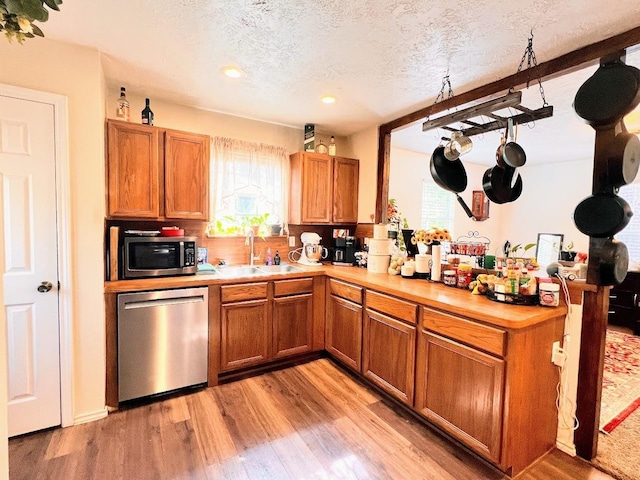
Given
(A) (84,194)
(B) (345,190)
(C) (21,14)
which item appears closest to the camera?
(C) (21,14)

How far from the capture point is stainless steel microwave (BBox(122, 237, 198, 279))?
2406mm

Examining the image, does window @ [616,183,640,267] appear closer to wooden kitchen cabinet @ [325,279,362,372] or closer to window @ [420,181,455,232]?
window @ [420,181,455,232]

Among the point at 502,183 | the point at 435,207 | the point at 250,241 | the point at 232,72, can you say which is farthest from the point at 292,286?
the point at 435,207

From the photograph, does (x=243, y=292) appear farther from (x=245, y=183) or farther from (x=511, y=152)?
(x=511, y=152)

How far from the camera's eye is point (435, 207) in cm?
544

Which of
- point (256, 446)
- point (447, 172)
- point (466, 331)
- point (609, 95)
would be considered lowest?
point (256, 446)

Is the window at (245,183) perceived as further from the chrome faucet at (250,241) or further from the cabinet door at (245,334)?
the cabinet door at (245,334)

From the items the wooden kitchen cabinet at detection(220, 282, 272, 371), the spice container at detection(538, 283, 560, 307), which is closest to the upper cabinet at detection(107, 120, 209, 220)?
the wooden kitchen cabinet at detection(220, 282, 272, 371)

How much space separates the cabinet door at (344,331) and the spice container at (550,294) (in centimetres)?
130

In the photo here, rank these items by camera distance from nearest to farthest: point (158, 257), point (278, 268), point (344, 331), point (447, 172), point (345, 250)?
point (158, 257)
point (447, 172)
point (344, 331)
point (278, 268)
point (345, 250)

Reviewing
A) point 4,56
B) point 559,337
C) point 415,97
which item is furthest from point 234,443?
point 415,97

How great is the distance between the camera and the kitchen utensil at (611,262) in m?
1.76

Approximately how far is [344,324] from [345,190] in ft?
5.11

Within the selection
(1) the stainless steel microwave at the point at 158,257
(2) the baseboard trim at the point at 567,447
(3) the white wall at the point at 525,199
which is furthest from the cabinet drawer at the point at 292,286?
(3) the white wall at the point at 525,199
